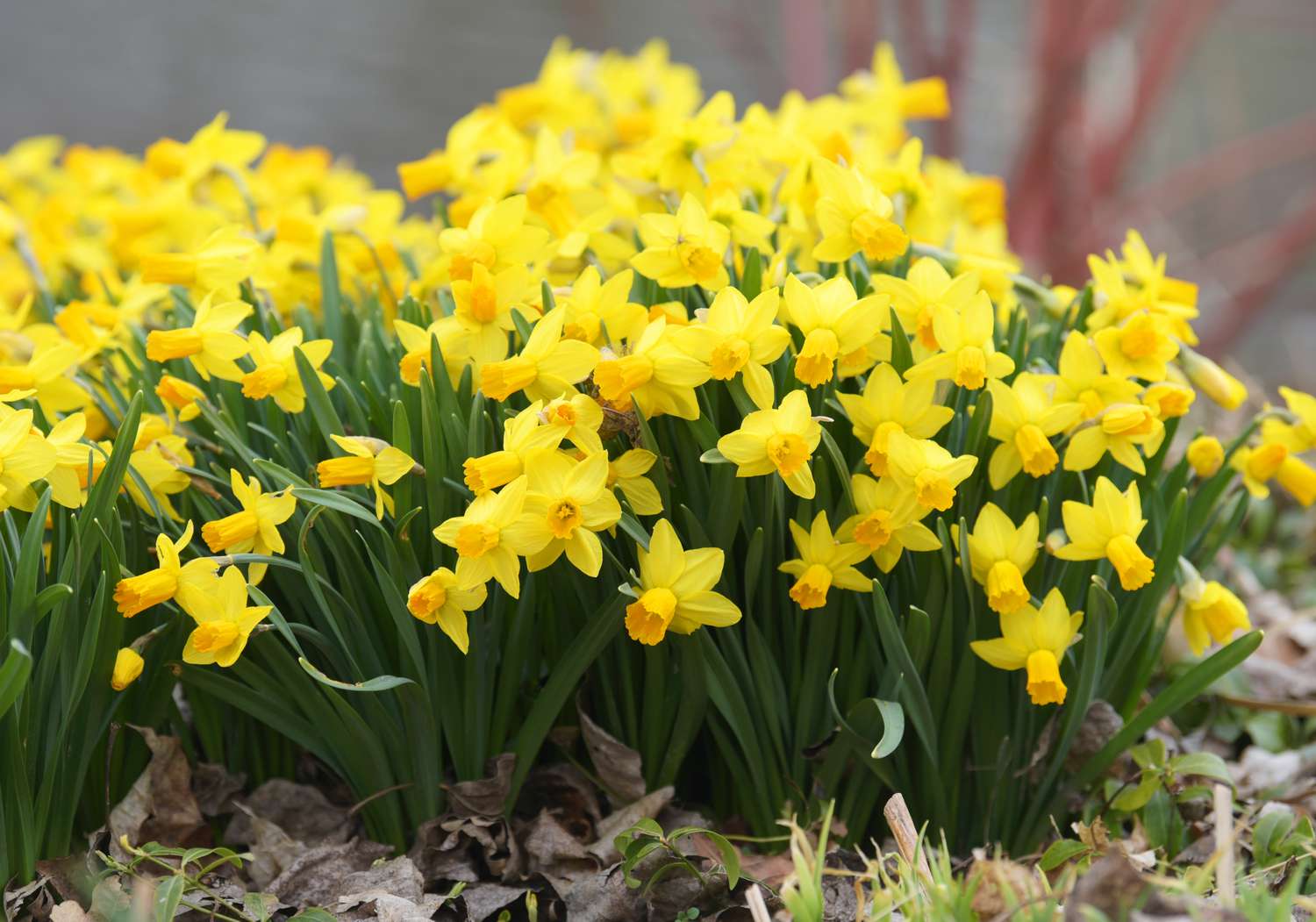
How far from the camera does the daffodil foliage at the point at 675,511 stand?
110cm

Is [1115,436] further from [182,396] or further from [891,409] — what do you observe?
[182,396]

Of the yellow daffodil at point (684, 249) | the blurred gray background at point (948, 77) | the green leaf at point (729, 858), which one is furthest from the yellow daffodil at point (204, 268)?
the blurred gray background at point (948, 77)

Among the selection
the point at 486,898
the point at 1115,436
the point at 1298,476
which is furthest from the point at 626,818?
the point at 1298,476

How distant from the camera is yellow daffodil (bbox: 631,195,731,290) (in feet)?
3.92

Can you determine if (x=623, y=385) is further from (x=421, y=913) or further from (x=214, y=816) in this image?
(x=214, y=816)

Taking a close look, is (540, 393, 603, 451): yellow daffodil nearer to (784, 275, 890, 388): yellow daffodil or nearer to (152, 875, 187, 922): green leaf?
(784, 275, 890, 388): yellow daffodil

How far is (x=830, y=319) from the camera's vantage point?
1130 mm

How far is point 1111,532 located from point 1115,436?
4.1 inches

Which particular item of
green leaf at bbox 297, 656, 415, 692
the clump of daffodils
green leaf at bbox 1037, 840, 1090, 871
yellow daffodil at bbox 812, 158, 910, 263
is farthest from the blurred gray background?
green leaf at bbox 297, 656, 415, 692

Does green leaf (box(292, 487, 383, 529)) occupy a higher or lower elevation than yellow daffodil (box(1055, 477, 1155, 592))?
higher

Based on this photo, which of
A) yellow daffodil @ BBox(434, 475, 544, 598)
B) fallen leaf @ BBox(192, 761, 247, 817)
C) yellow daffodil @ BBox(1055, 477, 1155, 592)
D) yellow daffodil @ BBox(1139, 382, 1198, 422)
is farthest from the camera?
fallen leaf @ BBox(192, 761, 247, 817)

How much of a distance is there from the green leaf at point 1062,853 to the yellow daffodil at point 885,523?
326 mm

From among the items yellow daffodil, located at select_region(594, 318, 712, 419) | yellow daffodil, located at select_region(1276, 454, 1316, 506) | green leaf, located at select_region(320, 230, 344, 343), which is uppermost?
green leaf, located at select_region(320, 230, 344, 343)

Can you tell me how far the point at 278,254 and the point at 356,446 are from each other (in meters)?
0.66
